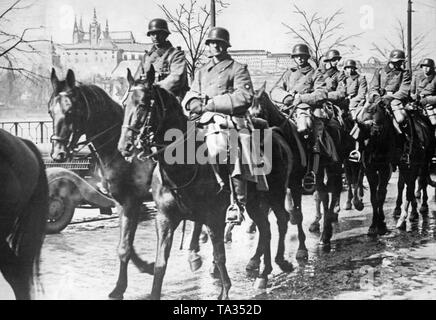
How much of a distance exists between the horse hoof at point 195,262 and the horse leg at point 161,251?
1.32 metres

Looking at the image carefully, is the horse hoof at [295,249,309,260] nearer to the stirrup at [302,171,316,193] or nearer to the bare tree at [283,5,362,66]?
the stirrup at [302,171,316,193]

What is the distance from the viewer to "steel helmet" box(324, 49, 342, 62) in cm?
923

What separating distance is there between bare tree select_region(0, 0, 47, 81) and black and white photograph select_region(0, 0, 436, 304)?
2 cm

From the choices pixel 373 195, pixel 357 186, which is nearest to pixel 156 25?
pixel 373 195

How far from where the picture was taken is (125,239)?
22.0ft

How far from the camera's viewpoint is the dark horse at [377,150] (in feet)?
31.8

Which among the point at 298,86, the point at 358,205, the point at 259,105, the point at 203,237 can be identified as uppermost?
the point at 298,86

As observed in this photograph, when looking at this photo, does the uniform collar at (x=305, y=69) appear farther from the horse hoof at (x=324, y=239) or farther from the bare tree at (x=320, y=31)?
the horse hoof at (x=324, y=239)

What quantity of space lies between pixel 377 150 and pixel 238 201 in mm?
4129

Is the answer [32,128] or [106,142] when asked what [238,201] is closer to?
[106,142]

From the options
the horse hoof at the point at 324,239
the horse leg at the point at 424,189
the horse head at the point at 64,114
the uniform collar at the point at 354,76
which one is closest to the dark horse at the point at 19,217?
the horse head at the point at 64,114

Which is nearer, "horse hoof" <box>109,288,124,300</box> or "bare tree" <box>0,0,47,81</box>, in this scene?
"horse hoof" <box>109,288,124,300</box>

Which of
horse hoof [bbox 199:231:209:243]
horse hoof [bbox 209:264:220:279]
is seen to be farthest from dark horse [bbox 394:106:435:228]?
horse hoof [bbox 209:264:220:279]

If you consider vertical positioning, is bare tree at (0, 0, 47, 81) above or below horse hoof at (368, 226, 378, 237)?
above
